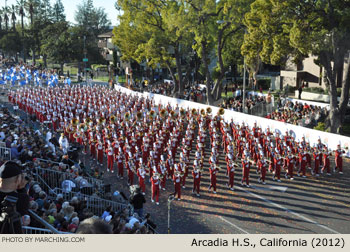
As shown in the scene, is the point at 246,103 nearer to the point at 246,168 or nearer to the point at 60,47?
the point at 246,168

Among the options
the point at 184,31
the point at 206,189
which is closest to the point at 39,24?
the point at 184,31

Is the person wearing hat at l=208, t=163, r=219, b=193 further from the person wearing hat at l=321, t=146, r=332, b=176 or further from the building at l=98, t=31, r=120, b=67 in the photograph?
the building at l=98, t=31, r=120, b=67

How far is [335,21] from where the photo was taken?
19.0 meters

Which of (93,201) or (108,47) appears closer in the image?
(93,201)

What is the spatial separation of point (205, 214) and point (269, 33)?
481 inches

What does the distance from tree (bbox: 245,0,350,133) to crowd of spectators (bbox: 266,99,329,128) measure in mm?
2649

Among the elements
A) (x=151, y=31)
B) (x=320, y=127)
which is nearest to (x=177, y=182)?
(x=320, y=127)

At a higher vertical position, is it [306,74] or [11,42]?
[11,42]

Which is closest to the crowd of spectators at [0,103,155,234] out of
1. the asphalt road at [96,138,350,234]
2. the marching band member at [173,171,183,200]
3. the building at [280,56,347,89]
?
the asphalt road at [96,138,350,234]

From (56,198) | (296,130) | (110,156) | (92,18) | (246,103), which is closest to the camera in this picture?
(56,198)

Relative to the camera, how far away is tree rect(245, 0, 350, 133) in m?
18.5

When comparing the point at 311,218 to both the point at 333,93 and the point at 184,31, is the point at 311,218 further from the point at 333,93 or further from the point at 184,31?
the point at 184,31

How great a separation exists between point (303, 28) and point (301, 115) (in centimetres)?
637

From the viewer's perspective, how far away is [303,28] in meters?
18.8
